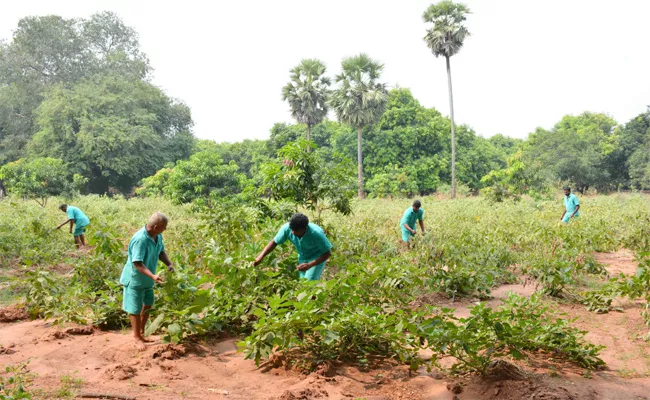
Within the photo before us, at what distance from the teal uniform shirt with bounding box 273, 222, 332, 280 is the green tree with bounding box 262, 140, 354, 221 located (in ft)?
9.04

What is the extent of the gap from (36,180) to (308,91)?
17.8 metres

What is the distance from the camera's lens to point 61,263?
31.9 ft

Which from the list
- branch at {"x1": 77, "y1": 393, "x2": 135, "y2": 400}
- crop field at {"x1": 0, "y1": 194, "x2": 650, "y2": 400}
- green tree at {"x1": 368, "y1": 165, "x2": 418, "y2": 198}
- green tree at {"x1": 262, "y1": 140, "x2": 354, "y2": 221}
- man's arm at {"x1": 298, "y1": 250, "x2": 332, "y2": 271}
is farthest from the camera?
green tree at {"x1": 368, "y1": 165, "x2": 418, "y2": 198}

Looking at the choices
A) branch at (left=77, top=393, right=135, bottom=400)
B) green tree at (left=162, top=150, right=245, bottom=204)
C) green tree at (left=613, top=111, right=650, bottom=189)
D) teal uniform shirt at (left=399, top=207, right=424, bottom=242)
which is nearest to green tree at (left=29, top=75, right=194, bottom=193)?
green tree at (left=162, top=150, right=245, bottom=204)

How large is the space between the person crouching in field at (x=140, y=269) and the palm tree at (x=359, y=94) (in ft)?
89.8

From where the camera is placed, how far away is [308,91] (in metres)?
33.3

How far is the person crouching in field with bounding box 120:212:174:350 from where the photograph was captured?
192 inches

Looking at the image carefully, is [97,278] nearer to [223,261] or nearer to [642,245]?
[223,261]

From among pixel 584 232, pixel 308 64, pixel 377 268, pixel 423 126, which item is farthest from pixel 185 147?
pixel 377 268

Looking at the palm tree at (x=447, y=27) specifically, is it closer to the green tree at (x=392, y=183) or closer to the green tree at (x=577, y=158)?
the green tree at (x=392, y=183)

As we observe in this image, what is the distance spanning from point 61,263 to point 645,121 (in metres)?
38.6

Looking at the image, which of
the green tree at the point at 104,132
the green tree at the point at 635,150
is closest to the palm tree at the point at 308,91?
the green tree at the point at 104,132

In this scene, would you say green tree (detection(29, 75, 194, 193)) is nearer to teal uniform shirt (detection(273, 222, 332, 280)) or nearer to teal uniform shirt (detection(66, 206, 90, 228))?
teal uniform shirt (detection(66, 206, 90, 228))

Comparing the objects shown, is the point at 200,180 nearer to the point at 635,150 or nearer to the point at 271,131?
the point at 271,131
